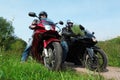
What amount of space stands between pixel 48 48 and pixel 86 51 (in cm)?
213

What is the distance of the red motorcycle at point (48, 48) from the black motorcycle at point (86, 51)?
4.57 feet

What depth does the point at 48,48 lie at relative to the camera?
9.92 m

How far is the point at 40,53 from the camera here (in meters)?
10.7

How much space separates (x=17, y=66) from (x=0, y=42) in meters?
1.94

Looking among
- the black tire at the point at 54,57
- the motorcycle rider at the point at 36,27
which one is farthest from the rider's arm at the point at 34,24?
the black tire at the point at 54,57

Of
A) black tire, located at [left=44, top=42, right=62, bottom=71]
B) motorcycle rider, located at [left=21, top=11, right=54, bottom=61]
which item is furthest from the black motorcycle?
black tire, located at [left=44, top=42, right=62, bottom=71]

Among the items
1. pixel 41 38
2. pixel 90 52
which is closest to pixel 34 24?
pixel 41 38

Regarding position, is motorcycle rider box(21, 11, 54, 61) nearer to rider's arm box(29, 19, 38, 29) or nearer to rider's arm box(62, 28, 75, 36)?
rider's arm box(29, 19, 38, 29)

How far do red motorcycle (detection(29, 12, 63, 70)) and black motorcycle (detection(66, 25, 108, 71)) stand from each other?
139 cm

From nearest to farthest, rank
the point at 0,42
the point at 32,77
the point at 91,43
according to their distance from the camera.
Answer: the point at 0,42 < the point at 32,77 < the point at 91,43

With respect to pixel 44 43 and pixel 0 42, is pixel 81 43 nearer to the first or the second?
pixel 44 43

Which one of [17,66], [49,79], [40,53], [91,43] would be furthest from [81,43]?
[49,79]

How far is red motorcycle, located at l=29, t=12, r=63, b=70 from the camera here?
9211 mm

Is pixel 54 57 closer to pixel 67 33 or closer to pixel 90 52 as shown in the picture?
pixel 90 52
